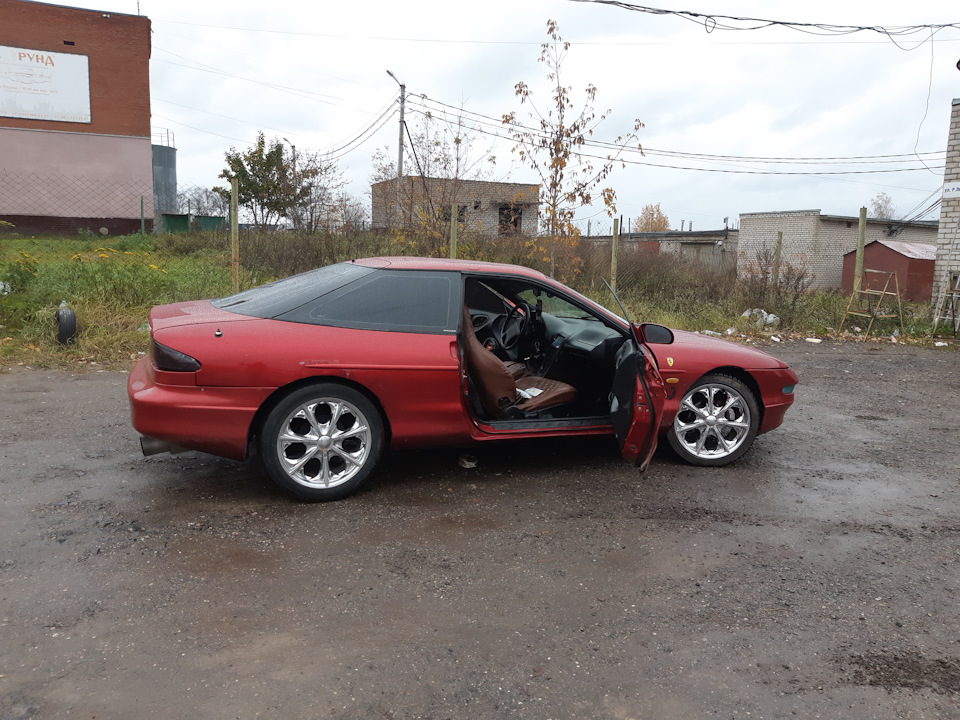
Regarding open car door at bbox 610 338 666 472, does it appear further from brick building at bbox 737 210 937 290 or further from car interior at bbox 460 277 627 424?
brick building at bbox 737 210 937 290

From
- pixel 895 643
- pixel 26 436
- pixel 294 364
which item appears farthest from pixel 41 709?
pixel 26 436

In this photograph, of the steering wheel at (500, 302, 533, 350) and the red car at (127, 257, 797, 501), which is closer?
the red car at (127, 257, 797, 501)

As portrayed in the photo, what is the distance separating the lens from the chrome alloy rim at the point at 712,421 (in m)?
5.33

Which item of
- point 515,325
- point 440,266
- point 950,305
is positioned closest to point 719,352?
point 515,325

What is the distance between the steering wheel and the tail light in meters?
2.61

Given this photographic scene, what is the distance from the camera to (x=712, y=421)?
5375 millimetres

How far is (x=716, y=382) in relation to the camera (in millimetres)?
5312

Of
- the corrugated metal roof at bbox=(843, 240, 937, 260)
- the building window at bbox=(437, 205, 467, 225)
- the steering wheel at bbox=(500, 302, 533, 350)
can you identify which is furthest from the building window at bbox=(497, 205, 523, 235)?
the corrugated metal roof at bbox=(843, 240, 937, 260)

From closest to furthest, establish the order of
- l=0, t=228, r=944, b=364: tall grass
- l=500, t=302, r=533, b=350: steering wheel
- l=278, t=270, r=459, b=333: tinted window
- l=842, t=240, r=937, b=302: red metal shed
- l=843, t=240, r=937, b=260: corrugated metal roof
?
1. l=278, t=270, r=459, b=333: tinted window
2. l=500, t=302, r=533, b=350: steering wheel
3. l=0, t=228, r=944, b=364: tall grass
4. l=842, t=240, r=937, b=302: red metal shed
5. l=843, t=240, r=937, b=260: corrugated metal roof

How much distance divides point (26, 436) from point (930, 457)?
6.97m

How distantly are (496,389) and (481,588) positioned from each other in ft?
5.58

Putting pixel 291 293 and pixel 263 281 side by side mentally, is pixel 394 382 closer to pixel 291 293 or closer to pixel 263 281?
pixel 291 293

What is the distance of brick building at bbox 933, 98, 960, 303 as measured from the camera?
1470 cm

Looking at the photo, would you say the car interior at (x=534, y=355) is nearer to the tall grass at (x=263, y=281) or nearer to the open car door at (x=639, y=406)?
the open car door at (x=639, y=406)
